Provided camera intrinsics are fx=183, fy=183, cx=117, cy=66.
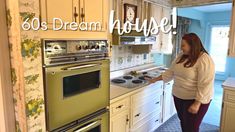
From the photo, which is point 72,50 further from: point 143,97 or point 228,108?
point 228,108

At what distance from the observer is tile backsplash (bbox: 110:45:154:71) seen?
2706 millimetres

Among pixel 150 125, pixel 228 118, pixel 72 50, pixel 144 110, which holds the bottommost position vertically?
pixel 150 125

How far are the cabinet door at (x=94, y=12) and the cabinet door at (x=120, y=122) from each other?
0.98 m

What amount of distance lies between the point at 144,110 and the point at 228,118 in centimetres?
115

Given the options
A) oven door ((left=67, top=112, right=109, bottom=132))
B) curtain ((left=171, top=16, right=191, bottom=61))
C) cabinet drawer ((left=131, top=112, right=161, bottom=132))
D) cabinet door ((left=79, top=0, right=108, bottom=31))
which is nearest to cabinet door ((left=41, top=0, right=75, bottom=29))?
cabinet door ((left=79, top=0, right=108, bottom=31))

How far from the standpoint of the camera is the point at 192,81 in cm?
198

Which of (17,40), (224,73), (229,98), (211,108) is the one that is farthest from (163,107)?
(224,73)

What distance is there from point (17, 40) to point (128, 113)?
150cm

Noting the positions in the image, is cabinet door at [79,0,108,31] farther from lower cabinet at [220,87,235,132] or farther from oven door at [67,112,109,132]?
lower cabinet at [220,87,235,132]

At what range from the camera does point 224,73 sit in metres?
6.29

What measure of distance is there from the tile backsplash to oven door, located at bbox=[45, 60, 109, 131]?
0.96m

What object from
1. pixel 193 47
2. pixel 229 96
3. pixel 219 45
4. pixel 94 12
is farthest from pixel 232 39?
pixel 219 45

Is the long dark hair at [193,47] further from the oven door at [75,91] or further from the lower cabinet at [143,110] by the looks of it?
the oven door at [75,91]

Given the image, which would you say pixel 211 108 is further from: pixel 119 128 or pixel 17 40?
pixel 17 40
